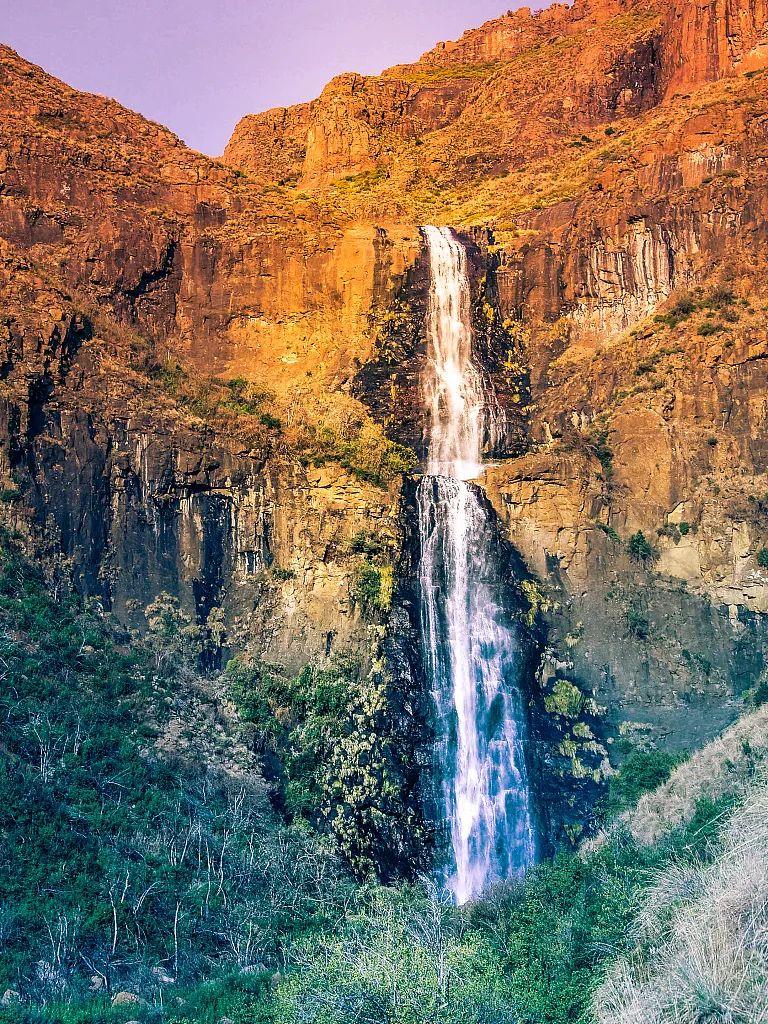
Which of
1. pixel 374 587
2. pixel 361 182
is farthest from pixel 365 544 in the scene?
pixel 361 182

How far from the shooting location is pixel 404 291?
50.8m

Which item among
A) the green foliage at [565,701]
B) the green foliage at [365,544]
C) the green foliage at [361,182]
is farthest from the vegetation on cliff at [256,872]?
the green foliage at [361,182]

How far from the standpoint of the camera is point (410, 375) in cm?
4912

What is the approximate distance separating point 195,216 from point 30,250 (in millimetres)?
8556

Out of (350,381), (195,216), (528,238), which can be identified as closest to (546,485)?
(350,381)

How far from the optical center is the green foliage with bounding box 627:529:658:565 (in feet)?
138

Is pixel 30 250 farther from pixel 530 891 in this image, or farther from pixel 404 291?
pixel 530 891

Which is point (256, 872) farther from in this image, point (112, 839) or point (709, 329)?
point (709, 329)

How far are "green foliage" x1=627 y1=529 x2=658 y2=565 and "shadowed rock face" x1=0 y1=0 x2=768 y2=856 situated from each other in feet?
0.73

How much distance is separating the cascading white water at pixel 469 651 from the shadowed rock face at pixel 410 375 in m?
1.03

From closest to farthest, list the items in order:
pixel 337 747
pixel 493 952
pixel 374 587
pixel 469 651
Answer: pixel 493 952 → pixel 337 747 → pixel 374 587 → pixel 469 651

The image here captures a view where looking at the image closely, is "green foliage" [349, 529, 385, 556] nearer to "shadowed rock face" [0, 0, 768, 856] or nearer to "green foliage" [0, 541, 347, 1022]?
"shadowed rock face" [0, 0, 768, 856]

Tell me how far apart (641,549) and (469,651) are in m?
8.26

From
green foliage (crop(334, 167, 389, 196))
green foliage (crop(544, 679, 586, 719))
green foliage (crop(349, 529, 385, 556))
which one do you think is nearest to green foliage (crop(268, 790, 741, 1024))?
green foliage (crop(544, 679, 586, 719))
